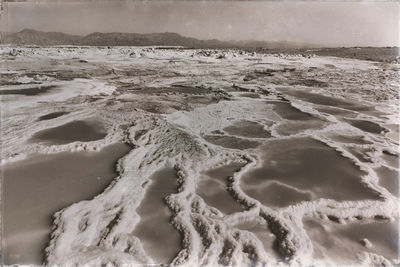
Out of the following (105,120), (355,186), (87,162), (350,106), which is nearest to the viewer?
(355,186)

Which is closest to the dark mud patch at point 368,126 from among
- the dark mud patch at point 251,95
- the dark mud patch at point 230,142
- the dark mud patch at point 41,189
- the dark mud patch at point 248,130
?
the dark mud patch at point 248,130

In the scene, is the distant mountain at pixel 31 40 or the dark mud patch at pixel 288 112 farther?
the distant mountain at pixel 31 40

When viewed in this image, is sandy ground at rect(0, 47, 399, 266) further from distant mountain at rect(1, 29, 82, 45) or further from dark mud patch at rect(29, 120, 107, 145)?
distant mountain at rect(1, 29, 82, 45)

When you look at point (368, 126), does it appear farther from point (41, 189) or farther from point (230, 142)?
point (41, 189)

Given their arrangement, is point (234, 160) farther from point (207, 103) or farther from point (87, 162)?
point (207, 103)

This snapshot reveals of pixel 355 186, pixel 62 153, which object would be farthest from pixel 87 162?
pixel 355 186

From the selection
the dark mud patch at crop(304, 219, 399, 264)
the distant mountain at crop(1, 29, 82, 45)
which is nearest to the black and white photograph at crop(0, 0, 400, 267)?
the dark mud patch at crop(304, 219, 399, 264)

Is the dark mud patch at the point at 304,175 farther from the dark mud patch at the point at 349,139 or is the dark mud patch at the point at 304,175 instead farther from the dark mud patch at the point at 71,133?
the dark mud patch at the point at 71,133

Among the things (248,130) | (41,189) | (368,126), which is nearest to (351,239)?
(248,130)
